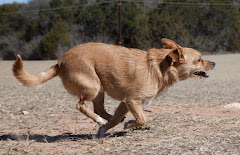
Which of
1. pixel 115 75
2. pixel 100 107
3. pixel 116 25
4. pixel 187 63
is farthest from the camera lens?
pixel 116 25

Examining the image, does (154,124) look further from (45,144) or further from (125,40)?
(125,40)

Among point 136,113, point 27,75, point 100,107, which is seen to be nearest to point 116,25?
point 100,107

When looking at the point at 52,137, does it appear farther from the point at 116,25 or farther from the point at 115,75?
the point at 116,25

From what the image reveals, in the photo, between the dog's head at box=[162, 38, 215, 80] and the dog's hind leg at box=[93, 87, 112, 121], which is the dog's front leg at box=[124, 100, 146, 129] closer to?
the dog's hind leg at box=[93, 87, 112, 121]

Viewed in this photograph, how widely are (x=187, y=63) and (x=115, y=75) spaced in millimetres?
1427

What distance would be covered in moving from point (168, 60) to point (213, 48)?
35.1 m

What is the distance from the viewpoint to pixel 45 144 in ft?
18.7

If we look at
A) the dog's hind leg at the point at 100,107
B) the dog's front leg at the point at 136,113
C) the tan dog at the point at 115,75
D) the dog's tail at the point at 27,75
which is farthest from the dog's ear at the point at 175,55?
the dog's tail at the point at 27,75

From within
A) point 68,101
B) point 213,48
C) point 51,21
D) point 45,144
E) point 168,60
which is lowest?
point 45,144

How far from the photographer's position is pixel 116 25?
3919 centimetres

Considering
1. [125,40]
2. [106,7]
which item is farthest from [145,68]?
[106,7]

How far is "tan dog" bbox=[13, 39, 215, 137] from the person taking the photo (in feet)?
19.9

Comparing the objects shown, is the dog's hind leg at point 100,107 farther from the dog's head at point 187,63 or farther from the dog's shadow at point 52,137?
the dog's head at point 187,63

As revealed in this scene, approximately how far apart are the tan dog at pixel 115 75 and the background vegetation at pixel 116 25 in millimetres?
30977
